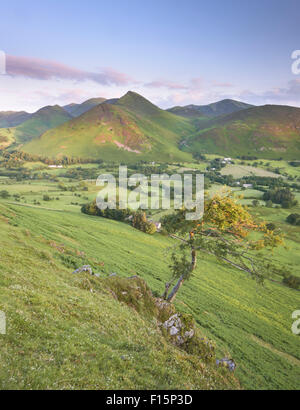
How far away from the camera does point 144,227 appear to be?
8738cm

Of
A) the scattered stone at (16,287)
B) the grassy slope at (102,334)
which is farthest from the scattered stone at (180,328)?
the scattered stone at (16,287)

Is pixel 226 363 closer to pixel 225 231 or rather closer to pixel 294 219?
pixel 225 231

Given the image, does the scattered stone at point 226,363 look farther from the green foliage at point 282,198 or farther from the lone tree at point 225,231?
the green foliage at point 282,198

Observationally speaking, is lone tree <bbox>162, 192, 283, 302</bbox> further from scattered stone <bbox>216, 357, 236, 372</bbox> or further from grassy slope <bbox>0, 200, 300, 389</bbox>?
grassy slope <bbox>0, 200, 300, 389</bbox>

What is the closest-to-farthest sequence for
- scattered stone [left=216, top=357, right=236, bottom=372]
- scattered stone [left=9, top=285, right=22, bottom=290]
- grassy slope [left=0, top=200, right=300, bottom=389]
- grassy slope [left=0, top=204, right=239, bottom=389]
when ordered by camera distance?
grassy slope [left=0, top=204, right=239, bottom=389], grassy slope [left=0, top=200, right=300, bottom=389], scattered stone [left=9, top=285, right=22, bottom=290], scattered stone [left=216, top=357, right=236, bottom=372]

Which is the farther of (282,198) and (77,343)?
(282,198)

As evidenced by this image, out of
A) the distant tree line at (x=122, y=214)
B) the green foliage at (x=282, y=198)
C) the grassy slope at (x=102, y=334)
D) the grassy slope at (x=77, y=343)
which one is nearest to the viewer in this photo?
the grassy slope at (x=77, y=343)

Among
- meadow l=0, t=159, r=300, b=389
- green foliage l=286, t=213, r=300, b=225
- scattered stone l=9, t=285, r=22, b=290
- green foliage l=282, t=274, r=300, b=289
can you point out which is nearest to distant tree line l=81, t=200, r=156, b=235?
meadow l=0, t=159, r=300, b=389

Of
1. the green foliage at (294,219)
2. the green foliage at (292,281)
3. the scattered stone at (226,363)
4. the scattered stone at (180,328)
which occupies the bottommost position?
the green foliage at (292,281)

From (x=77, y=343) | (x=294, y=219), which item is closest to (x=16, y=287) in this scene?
(x=77, y=343)

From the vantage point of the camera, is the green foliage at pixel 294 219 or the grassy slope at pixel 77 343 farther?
the green foliage at pixel 294 219

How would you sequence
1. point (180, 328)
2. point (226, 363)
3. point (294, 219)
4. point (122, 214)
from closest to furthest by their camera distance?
point (226, 363)
point (180, 328)
point (122, 214)
point (294, 219)
